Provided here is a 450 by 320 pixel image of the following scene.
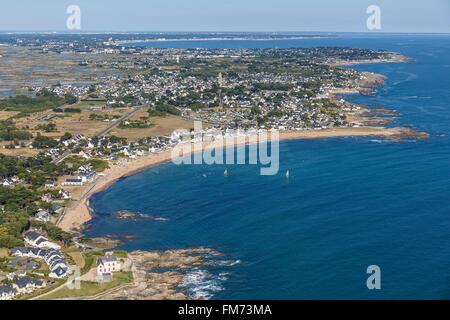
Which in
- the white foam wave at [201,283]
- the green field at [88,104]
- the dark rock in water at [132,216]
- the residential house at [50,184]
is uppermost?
the green field at [88,104]

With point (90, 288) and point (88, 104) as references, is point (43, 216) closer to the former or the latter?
point (90, 288)

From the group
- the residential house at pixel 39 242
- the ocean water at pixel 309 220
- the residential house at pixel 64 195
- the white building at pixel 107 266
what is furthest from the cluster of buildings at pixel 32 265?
the residential house at pixel 64 195

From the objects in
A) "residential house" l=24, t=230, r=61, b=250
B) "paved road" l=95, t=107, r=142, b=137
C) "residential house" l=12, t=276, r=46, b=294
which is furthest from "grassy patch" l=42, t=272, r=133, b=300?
"paved road" l=95, t=107, r=142, b=137

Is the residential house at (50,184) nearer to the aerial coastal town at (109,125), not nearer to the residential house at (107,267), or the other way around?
the aerial coastal town at (109,125)

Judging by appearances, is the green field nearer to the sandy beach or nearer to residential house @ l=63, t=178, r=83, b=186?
the sandy beach

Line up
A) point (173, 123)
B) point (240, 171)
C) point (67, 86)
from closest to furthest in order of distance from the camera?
point (240, 171)
point (173, 123)
point (67, 86)

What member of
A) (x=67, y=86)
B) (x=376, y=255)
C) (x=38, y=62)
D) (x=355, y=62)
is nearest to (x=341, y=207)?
(x=376, y=255)

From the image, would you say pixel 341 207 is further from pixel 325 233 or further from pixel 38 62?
pixel 38 62
